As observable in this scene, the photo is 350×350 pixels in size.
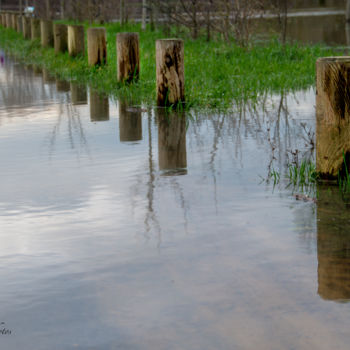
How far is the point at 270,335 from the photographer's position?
12.0 ft

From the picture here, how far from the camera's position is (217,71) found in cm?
1372

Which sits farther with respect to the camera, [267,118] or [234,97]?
[234,97]

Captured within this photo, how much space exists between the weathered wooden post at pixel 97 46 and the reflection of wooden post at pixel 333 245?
8807 millimetres

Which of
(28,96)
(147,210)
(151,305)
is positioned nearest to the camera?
(151,305)

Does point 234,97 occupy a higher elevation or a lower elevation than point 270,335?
higher

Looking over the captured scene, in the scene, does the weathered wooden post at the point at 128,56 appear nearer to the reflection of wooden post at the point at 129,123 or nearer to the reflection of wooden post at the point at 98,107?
the reflection of wooden post at the point at 98,107

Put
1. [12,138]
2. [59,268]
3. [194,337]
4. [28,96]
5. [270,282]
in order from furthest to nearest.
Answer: [28,96] → [12,138] → [59,268] → [270,282] → [194,337]

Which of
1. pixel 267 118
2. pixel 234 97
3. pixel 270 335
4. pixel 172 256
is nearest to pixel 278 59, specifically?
pixel 234 97

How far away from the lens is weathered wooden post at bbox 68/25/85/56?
17.1 meters

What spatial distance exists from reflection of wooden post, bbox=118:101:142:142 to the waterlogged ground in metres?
0.07

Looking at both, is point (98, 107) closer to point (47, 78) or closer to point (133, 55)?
point (133, 55)

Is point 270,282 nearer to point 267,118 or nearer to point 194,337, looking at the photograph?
point 194,337

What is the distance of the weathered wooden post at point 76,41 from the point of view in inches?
673

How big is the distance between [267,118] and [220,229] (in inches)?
190
